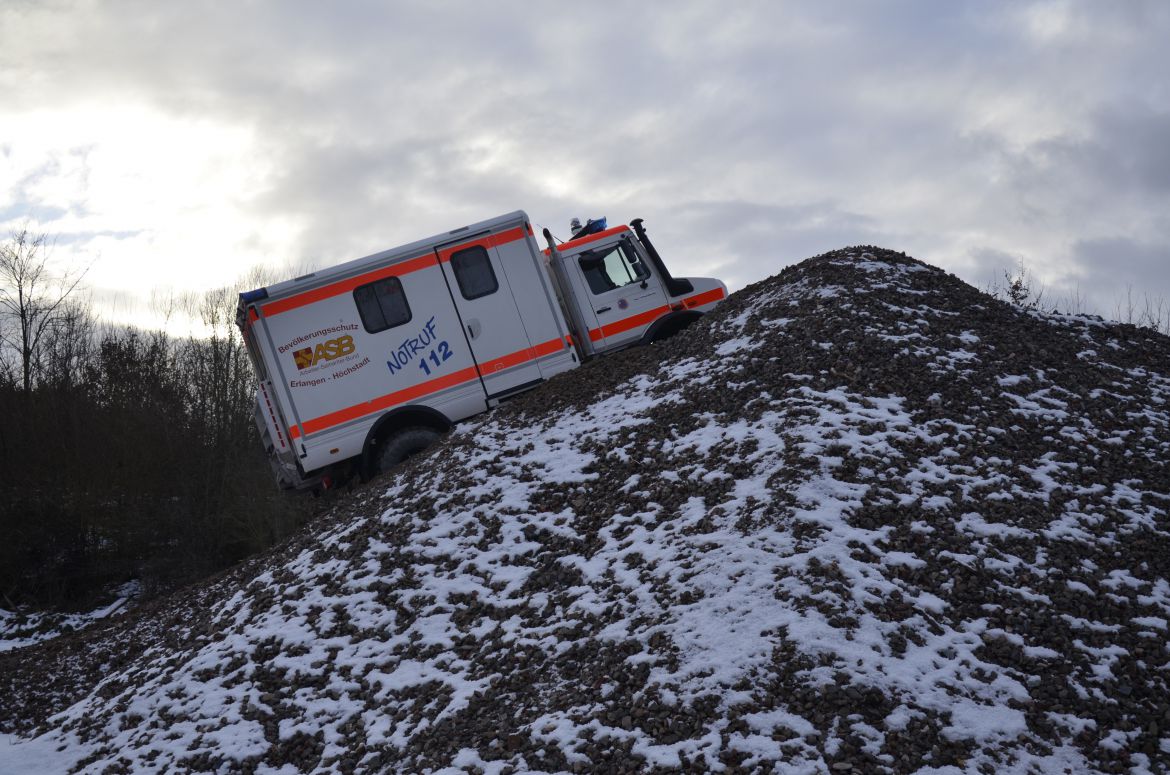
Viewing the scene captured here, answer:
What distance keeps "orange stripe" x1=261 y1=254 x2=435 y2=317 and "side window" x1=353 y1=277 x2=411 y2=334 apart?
0.29 feet

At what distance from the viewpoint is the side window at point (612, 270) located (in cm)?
1398

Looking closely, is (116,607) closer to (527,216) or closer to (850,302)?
(527,216)

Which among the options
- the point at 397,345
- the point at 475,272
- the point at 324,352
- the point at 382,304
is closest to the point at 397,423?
the point at 397,345

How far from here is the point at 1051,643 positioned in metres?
6.19

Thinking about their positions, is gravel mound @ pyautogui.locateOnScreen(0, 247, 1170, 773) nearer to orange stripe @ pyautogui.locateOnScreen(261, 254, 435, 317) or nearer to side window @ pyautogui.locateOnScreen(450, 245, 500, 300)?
side window @ pyautogui.locateOnScreen(450, 245, 500, 300)

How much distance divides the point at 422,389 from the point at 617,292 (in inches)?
139

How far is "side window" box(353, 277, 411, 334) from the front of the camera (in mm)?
Result: 12750

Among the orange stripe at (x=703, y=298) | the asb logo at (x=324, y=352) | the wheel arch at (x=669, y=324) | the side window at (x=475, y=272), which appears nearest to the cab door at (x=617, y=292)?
the wheel arch at (x=669, y=324)

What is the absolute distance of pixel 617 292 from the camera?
14023 mm

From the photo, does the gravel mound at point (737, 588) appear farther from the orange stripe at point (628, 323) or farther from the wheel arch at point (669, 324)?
the orange stripe at point (628, 323)

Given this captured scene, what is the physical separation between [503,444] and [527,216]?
3.80 metres

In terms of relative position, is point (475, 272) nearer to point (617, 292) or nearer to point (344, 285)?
point (344, 285)

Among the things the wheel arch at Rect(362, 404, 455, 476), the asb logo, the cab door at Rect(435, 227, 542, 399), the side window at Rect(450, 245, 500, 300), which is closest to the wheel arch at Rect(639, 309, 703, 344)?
the cab door at Rect(435, 227, 542, 399)

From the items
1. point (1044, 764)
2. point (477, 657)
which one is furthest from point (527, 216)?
point (1044, 764)
